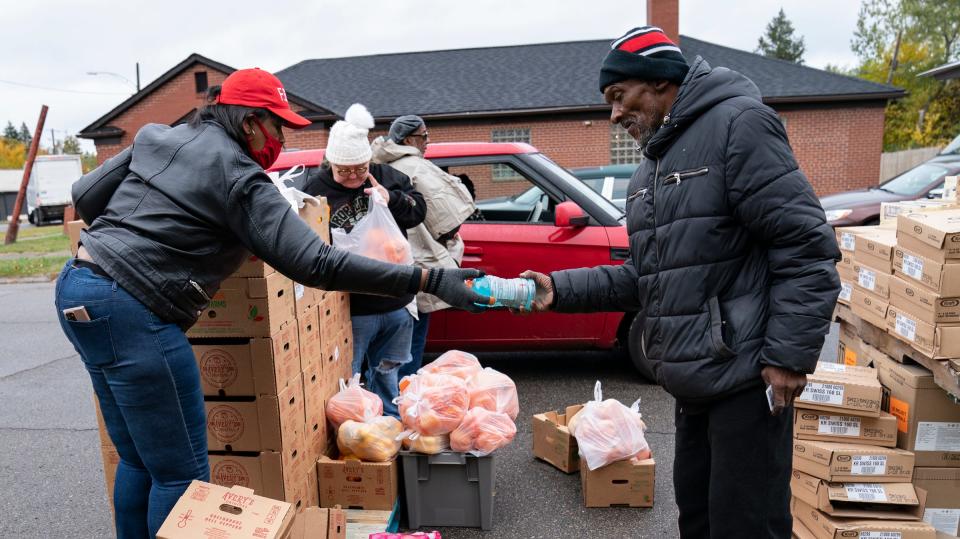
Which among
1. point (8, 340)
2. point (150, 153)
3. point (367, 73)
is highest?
point (367, 73)

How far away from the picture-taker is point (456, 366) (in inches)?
150

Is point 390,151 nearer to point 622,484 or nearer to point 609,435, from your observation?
point 609,435

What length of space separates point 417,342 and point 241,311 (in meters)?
1.82

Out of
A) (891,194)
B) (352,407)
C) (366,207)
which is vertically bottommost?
(352,407)

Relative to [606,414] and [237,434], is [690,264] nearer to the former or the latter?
[606,414]

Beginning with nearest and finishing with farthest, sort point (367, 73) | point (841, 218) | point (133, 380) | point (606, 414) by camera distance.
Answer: point (133, 380) → point (606, 414) → point (841, 218) → point (367, 73)

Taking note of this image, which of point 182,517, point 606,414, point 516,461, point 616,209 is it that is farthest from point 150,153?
point 616,209

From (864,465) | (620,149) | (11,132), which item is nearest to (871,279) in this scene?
(864,465)

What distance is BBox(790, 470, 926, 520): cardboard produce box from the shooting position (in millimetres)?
2930

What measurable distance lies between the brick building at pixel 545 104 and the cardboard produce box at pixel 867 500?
60.8 feet

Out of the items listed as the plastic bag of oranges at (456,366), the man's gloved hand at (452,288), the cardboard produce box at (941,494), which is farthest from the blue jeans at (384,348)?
the cardboard produce box at (941,494)

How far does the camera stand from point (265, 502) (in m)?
2.24

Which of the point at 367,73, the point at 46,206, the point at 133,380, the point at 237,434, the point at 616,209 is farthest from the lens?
the point at 46,206

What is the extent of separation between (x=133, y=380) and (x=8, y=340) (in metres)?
7.56
